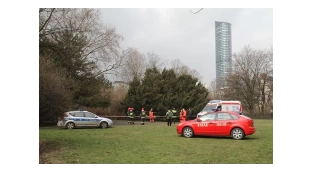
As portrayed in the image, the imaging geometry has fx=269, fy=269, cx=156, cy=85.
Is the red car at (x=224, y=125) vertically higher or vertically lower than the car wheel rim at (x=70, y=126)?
higher

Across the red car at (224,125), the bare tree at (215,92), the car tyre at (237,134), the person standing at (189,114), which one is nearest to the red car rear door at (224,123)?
the red car at (224,125)

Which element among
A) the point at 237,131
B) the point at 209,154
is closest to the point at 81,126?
the point at 237,131

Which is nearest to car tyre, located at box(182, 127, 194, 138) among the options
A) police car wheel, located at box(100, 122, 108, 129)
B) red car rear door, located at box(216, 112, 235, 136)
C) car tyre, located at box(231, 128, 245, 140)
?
red car rear door, located at box(216, 112, 235, 136)

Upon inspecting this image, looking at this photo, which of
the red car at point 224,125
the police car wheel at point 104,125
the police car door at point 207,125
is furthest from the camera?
the police car wheel at point 104,125

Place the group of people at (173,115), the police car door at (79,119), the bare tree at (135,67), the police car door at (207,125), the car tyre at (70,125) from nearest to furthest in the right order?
the police car door at (207,125) → the car tyre at (70,125) → the police car door at (79,119) → the group of people at (173,115) → the bare tree at (135,67)

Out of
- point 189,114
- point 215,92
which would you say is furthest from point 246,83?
point 189,114

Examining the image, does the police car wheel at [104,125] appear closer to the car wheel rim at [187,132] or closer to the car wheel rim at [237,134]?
the car wheel rim at [187,132]

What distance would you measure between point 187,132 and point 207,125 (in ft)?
4.09

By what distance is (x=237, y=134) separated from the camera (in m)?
13.6

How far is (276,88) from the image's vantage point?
4492 millimetres

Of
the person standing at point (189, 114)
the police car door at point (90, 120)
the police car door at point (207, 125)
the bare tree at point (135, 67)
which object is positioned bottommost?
the person standing at point (189, 114)

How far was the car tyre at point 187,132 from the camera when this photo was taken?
1462 cm

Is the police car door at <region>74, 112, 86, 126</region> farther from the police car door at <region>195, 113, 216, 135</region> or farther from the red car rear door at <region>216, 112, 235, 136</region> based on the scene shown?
the red car rear door at <region>216, 112, 235, 136</region>

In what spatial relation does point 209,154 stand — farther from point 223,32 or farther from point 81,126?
point 81,126
